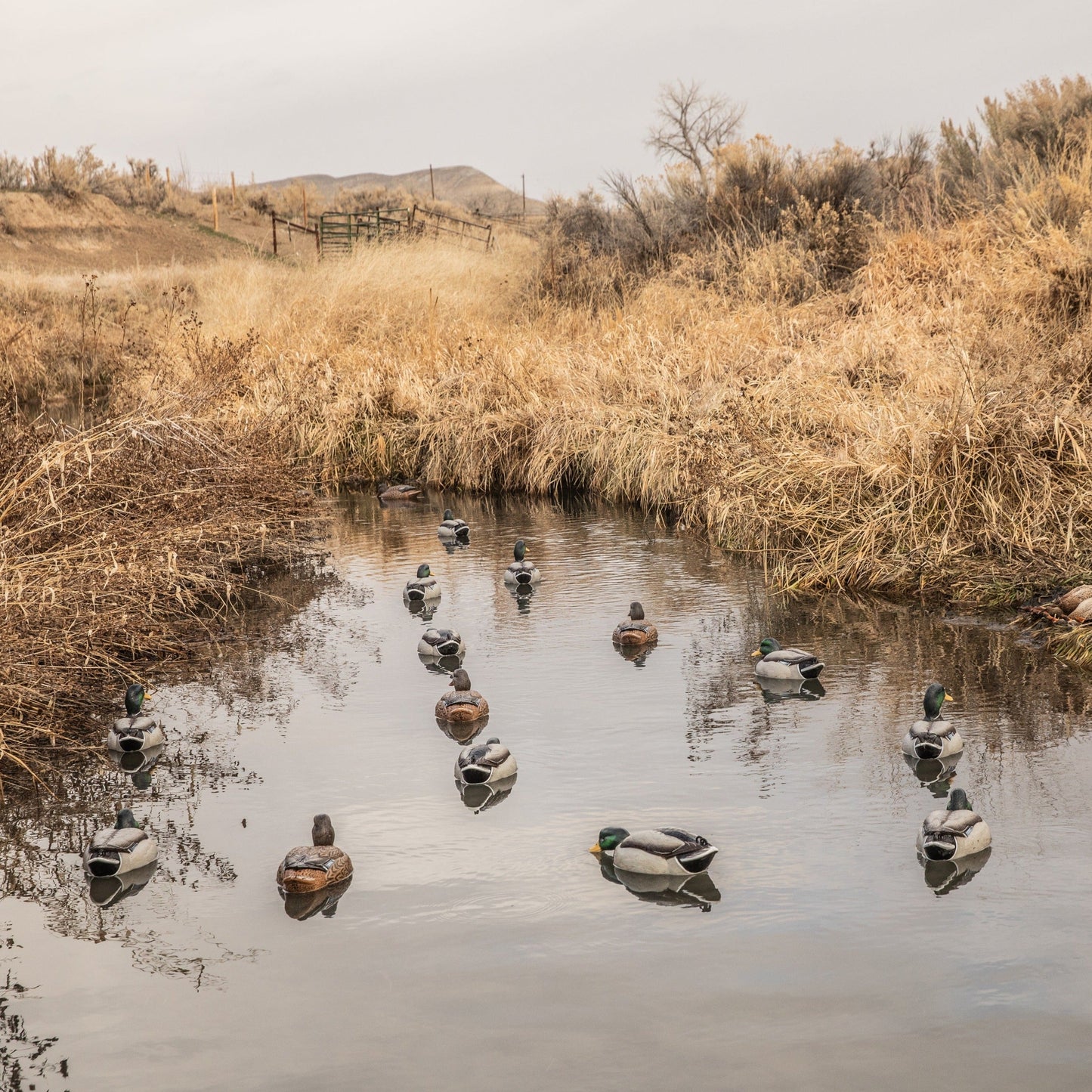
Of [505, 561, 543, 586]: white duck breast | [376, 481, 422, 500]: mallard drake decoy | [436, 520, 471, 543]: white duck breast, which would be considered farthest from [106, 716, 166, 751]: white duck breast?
[376, 481, 422, 500]: mallard drake decoy

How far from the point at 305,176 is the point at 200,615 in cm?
14575

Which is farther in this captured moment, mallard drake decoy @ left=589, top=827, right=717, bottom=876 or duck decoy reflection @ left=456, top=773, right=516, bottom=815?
duck decoy reflection @ left=456, top=773, right=516, bottom=815

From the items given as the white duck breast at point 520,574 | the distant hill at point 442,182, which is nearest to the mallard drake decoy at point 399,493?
the white duck breast at point 520,574

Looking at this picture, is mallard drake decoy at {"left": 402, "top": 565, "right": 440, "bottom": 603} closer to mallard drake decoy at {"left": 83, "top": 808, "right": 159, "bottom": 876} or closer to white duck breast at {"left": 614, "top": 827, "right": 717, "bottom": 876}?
mallard drake decoy at {"left": 83, "top": 808, "right": 159, "bottom": 876}

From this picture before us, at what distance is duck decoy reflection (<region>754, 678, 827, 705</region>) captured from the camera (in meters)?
7.76

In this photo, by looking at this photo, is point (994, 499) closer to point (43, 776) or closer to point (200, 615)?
point (200, 615)

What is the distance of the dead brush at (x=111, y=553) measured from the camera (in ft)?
22.3

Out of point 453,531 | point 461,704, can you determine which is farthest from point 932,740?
point 453,531

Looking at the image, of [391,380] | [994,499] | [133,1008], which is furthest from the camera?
[391,380]

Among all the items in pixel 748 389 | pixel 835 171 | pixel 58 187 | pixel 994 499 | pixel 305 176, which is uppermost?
pixel 305 176

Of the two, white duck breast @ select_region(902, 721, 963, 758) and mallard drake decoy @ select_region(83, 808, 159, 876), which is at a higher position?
white duck breast @ select_region(902, 721, 963, 758)

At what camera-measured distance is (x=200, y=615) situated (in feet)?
33.3

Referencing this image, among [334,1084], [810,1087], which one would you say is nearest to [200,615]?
[334,1084]

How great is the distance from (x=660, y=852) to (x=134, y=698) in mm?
3453
